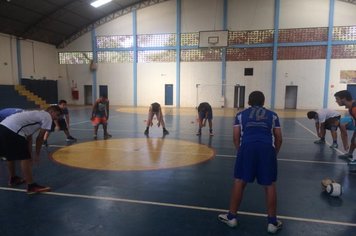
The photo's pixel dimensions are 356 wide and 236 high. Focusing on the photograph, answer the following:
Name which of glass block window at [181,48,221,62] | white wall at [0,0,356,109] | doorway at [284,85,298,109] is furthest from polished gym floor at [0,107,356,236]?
glass block window at [181,48,221,62]

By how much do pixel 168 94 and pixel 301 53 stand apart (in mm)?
12415

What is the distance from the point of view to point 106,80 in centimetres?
2828

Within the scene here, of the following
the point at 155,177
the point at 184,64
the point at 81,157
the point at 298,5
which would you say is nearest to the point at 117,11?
the point at 184,64

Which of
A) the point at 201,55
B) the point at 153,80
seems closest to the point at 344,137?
the point at 201,55

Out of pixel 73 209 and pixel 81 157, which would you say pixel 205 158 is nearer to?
pixel 81 157

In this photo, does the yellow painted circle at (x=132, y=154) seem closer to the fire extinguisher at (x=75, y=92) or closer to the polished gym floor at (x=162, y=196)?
the polished gym floor at (x=162, y=196)

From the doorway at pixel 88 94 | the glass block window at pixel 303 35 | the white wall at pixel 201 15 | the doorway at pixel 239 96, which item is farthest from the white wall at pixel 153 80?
the glass block window at pixel 303 35

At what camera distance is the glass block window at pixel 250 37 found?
24.1 m

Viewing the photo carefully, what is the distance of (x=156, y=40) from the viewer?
87.5 ft

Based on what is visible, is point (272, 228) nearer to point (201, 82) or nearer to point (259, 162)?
point (259, 162)

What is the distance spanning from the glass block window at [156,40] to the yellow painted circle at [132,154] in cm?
1883

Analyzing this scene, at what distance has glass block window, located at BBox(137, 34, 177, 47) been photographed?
2625 cm

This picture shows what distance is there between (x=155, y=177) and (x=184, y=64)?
21700 mm

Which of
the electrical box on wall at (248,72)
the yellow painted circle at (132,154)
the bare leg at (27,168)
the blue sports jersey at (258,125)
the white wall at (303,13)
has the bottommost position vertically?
the yellow painted circle at (132,154)
